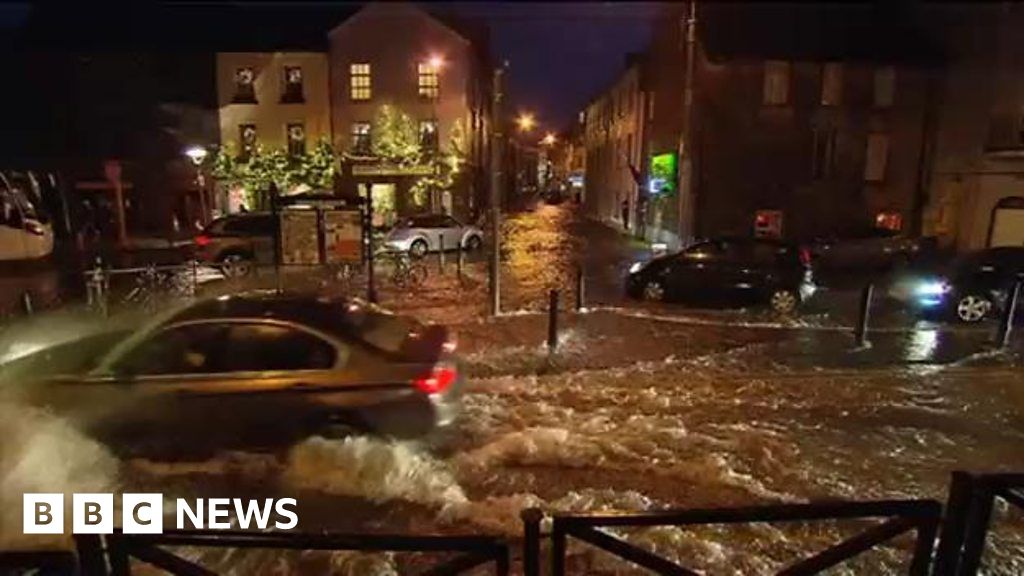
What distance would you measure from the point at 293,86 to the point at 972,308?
2906cm

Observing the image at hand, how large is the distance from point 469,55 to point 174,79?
13.8 metres

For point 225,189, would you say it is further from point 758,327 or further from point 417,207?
point 758,327

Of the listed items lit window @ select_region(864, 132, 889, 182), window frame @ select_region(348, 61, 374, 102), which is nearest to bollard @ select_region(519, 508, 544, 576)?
lit window @ select_region(864, 132, 889, 182)

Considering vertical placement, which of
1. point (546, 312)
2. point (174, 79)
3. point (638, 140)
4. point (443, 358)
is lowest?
point (546, 312)

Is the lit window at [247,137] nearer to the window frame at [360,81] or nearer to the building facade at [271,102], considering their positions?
the building facade at [271,102]

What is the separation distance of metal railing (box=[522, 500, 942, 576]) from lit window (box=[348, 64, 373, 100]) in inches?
1273

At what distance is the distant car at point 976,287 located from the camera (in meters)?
13.0

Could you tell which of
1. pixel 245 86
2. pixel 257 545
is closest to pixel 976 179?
pixel 257 545

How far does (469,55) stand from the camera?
33250mm

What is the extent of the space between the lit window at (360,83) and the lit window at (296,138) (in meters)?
2.87

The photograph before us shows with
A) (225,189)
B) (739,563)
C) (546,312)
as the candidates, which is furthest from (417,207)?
(739,563)

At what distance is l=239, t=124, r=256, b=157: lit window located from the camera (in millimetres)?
33281

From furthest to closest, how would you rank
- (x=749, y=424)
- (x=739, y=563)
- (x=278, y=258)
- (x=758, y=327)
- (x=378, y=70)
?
(x=378, y=70)
(x=278, y=258)
(x=758, y=327)
(x=749, y=424)
(x=739, y=563)

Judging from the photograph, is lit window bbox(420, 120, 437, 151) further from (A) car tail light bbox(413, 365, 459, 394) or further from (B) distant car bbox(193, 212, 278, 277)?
(A) car tail light bbox(413, 365, 459, 394)
